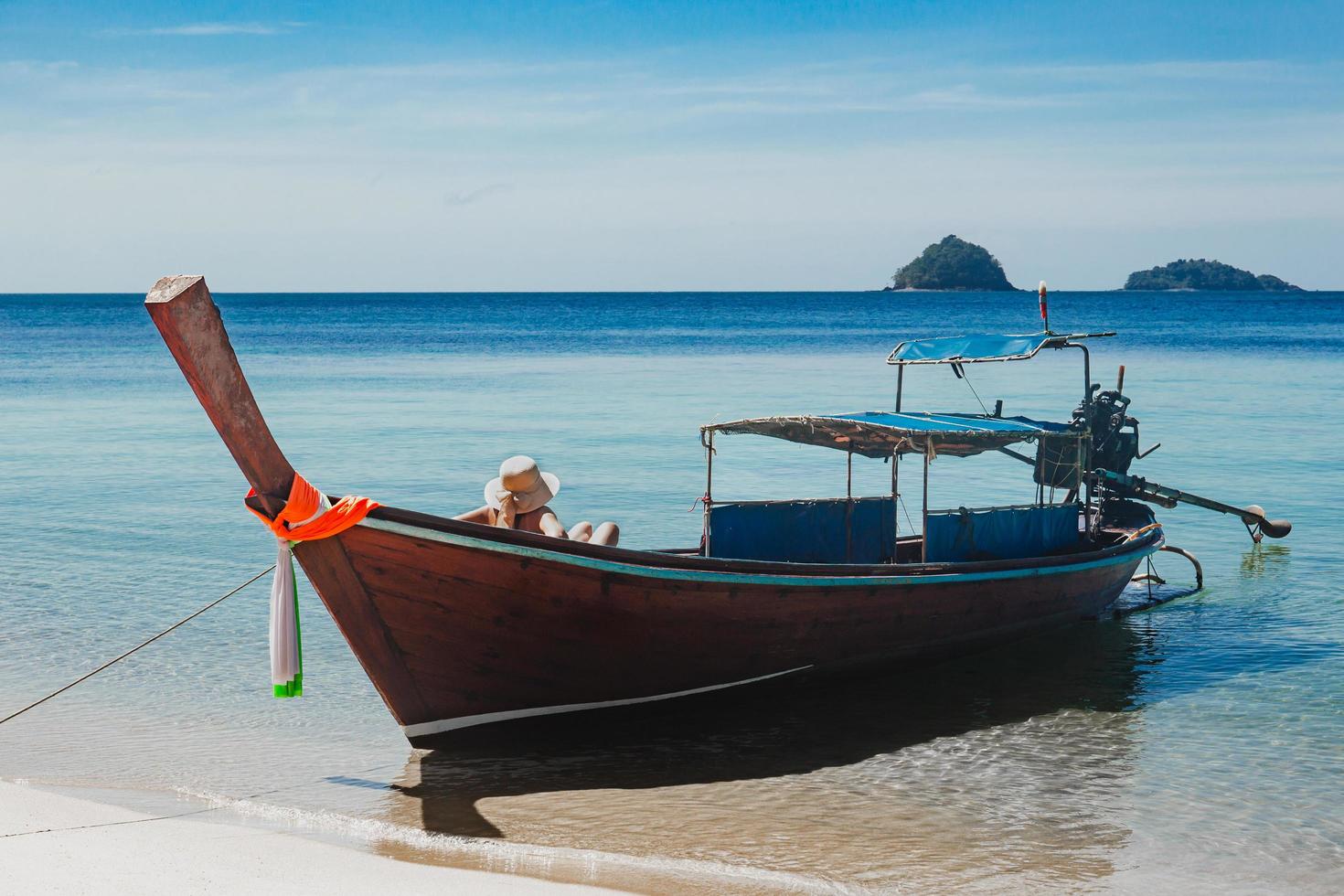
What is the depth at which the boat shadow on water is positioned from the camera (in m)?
7.12

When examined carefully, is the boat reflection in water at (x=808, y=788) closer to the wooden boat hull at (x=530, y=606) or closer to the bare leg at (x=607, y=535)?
the wooden boat hull at (x=530, y=606)

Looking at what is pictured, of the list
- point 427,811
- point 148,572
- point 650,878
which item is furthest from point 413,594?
point 148,572

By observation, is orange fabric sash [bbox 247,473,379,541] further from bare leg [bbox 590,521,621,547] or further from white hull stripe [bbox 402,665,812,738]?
bare leg [bbox 590,521,621,547]

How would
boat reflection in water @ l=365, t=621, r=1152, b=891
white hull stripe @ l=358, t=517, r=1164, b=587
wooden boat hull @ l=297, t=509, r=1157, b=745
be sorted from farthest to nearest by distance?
1. wooden boat hull @ l=297, t=509, r=1157, b=745
2. white hull stripe @ l=358, t=517, r=1164, b=587
3. boat reflection in water @ l=365, t=621, r=1152, b=891

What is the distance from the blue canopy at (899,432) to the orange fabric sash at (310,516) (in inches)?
133

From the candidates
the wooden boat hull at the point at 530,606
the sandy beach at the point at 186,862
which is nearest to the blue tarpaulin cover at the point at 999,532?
the wooden boat hull at the point at 530,606

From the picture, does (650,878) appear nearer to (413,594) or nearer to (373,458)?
(413,594)

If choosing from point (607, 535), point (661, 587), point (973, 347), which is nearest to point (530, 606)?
point (661, 587)

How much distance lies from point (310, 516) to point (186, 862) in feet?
5.54

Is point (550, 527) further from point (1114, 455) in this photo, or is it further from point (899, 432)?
point (1114, 455)

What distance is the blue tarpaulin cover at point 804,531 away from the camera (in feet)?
30.2

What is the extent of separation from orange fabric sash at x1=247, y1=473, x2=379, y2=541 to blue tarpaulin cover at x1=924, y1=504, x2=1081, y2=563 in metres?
4.87

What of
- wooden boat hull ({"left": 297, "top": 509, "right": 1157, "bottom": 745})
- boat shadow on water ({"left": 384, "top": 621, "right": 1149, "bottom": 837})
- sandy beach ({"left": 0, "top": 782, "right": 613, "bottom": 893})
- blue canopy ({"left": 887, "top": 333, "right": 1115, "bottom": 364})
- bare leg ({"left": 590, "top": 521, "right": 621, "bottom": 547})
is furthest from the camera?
blue canopy ({"left": 887, "top": 333, "right": 1115, "bottom": 364})

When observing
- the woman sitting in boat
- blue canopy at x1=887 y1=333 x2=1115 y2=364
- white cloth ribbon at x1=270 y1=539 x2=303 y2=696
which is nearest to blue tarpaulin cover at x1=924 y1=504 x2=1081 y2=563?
blue canopy at x1=887 y1=333 x2=1115 y2=364
